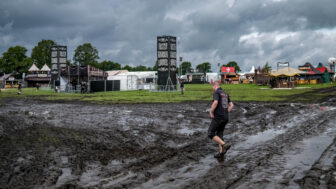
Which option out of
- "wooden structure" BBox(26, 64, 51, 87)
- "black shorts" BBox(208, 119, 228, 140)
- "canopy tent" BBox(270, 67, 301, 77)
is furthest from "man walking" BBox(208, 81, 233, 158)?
"wooden structure" BBox(26, 64, 51, 87)

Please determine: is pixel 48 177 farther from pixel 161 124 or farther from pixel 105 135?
pixel 161 124

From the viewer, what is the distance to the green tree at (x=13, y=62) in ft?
308

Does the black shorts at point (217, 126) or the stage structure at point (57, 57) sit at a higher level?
the stage structure at point (57, 57)

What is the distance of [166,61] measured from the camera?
39531 mm

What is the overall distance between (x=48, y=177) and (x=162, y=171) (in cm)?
190

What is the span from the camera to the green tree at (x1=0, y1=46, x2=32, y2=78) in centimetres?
9388

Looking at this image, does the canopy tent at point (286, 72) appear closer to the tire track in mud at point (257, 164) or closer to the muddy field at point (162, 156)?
the muddy field at point (162, 156)

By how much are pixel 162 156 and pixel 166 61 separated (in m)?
33.2

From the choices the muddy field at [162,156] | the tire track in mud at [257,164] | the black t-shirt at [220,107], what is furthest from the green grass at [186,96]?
the black t-shirt at [220,107]

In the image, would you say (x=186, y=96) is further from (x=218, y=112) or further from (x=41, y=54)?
(x=41, y=54)

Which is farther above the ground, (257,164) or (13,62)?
(13,62)

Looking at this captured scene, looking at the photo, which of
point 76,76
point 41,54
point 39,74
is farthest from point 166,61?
point 41,54

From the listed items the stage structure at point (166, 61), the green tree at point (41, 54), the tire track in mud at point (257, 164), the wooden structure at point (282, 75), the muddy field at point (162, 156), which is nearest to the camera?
the tire track in mud at point (257, 164)

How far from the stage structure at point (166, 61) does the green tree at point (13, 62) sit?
6795 centimetres
